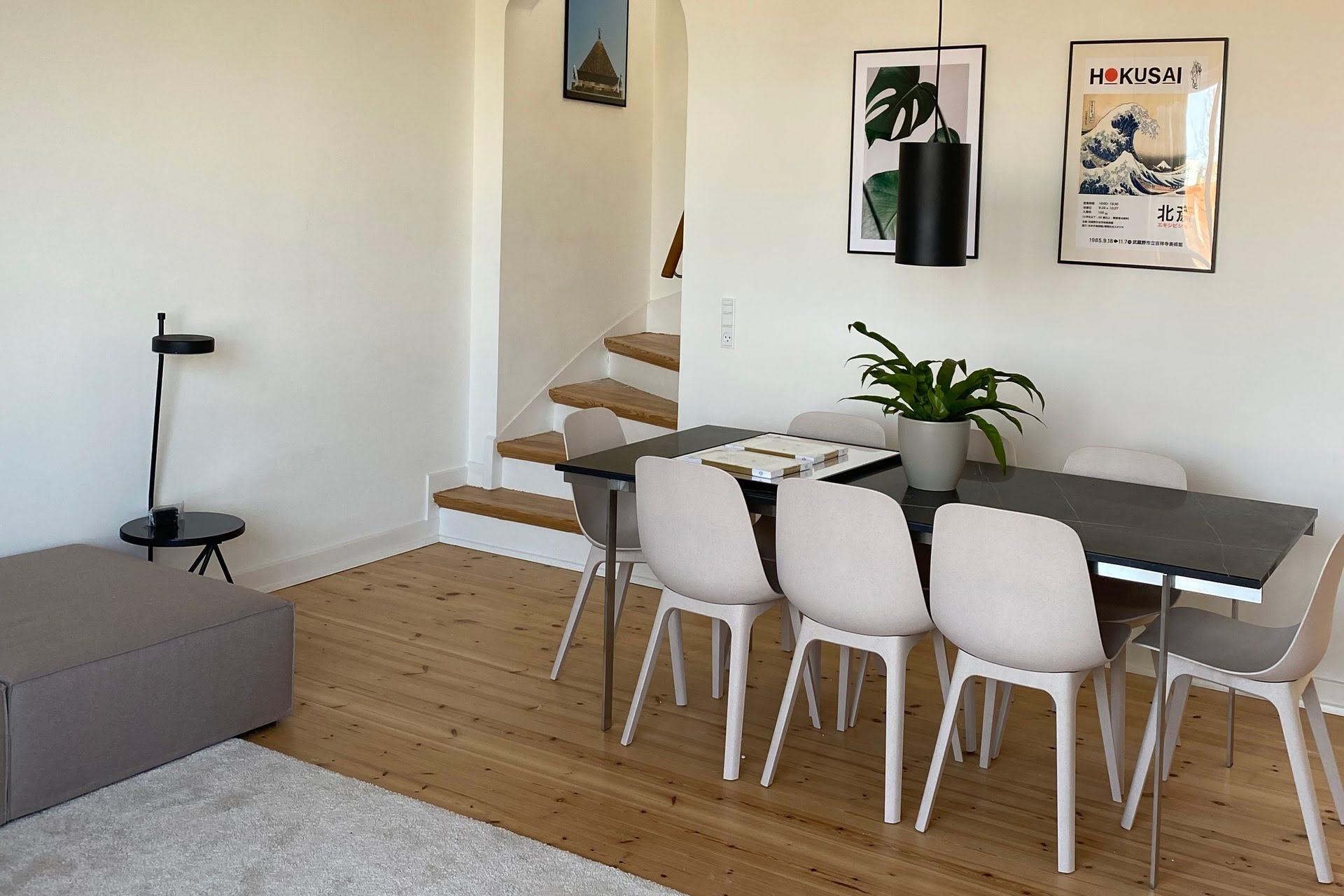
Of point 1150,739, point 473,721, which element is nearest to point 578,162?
point 473,721

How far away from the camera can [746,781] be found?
3244mm

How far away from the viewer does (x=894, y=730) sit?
2.97 metres

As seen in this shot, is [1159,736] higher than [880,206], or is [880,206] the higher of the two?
[880,206]

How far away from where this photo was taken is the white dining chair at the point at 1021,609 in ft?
8.73

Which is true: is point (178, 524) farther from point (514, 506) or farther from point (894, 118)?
point (894, 118)

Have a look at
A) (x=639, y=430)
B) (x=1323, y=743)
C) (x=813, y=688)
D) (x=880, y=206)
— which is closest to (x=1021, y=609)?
(x=1323, y=743)

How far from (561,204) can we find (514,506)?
1.48 meters

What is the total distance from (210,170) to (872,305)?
2.43m

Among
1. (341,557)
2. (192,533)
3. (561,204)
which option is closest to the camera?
(192,533)

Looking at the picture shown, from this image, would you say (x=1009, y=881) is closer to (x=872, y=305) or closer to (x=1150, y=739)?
(x=1150, y=739)

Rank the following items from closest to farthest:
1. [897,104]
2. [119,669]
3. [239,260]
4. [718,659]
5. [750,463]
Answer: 1. [119,669]
2. [750,463]
3. [718,659]
4. [897,104]
5. [239,260]

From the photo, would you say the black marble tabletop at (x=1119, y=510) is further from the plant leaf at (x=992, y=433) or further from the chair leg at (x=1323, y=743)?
the chair leg at (x=1323, y=743)

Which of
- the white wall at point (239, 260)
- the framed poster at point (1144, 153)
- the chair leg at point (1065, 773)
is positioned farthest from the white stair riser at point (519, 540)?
the chair leg at point (1065, 773)

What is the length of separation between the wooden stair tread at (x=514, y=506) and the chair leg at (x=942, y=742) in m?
2.36
